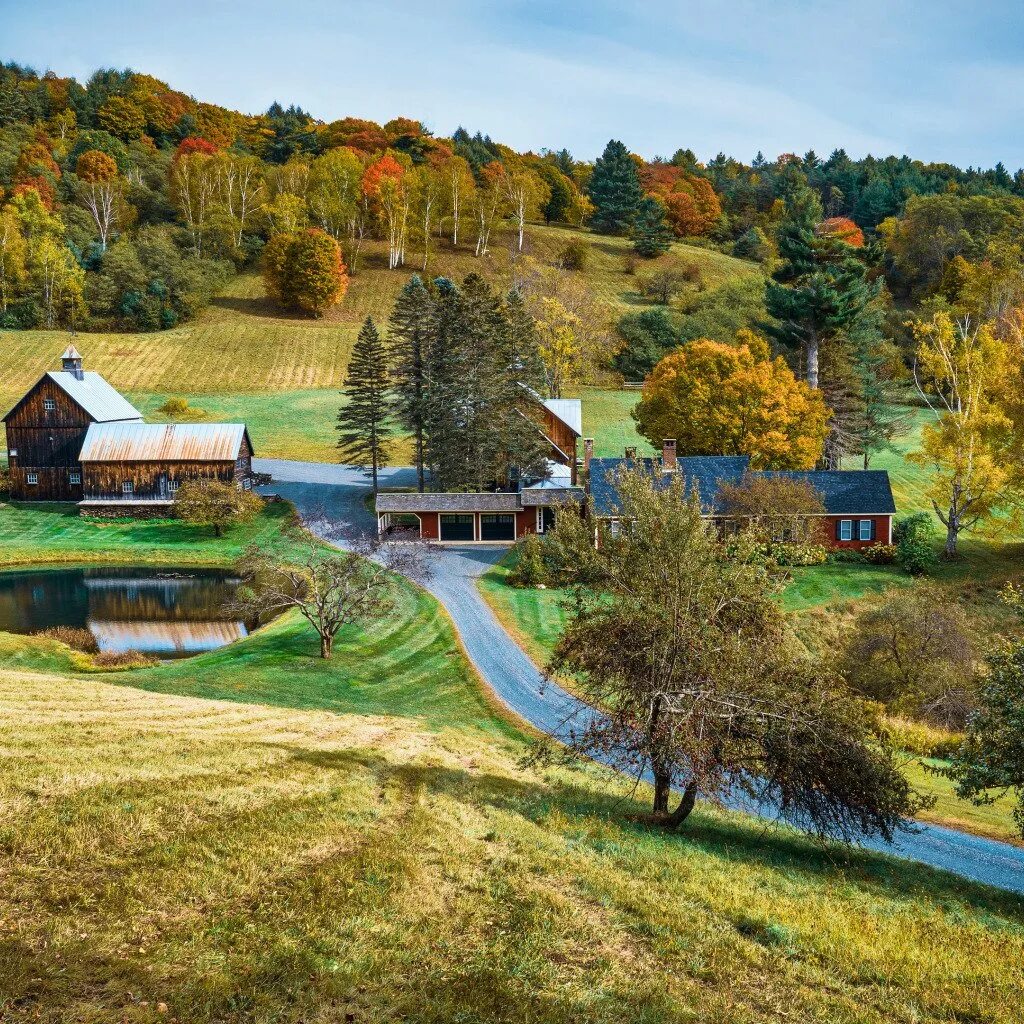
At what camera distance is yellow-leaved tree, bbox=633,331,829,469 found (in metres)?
53.0

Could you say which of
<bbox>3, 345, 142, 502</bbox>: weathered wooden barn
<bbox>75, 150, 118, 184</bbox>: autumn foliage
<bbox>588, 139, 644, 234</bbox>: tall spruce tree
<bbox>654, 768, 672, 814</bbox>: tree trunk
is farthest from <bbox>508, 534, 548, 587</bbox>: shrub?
<bbox>75, 150, 118, 184</bbox>: autumn foliage

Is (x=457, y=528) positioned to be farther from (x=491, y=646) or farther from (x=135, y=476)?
(x=135, y=476)

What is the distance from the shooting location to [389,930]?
10047 millimetres

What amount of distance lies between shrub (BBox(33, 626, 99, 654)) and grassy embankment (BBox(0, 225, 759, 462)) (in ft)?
107

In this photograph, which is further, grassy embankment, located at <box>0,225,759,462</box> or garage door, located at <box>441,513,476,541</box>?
grassy embankment, located at <box>0,225,759,462</box>

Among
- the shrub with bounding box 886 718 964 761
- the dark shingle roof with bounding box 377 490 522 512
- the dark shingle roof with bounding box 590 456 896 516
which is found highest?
the dark shingle roof with bounding box 590 456 896 516

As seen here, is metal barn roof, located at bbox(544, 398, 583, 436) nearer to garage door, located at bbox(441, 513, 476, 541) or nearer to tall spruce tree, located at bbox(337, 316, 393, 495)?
tall spruce tree, located at bbox(337, 316, 393, 495)

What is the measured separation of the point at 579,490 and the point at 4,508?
38467 millimetres

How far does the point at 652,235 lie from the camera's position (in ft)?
381

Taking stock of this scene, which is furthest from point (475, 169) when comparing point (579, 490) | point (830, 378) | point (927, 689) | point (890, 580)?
point (927, 689)

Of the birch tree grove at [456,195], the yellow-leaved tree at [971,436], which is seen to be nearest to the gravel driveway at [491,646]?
the yellow-leaved tree at [971,436]

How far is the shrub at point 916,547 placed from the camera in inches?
1768

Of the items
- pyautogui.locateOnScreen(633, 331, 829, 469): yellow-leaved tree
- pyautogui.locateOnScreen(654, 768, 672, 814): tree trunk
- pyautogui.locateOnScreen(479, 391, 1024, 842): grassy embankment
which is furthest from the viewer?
pyautogui.locateOnScreen(633, 331, 829, 469): yellow-leaved tree

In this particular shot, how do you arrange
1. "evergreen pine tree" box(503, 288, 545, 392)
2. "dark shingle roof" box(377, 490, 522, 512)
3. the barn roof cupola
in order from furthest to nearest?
the barn roof cupola → "evergreen pine tree" box(503, 288, 545, 392) → "dark shingle roof" box(377, 490, 522, 512)
